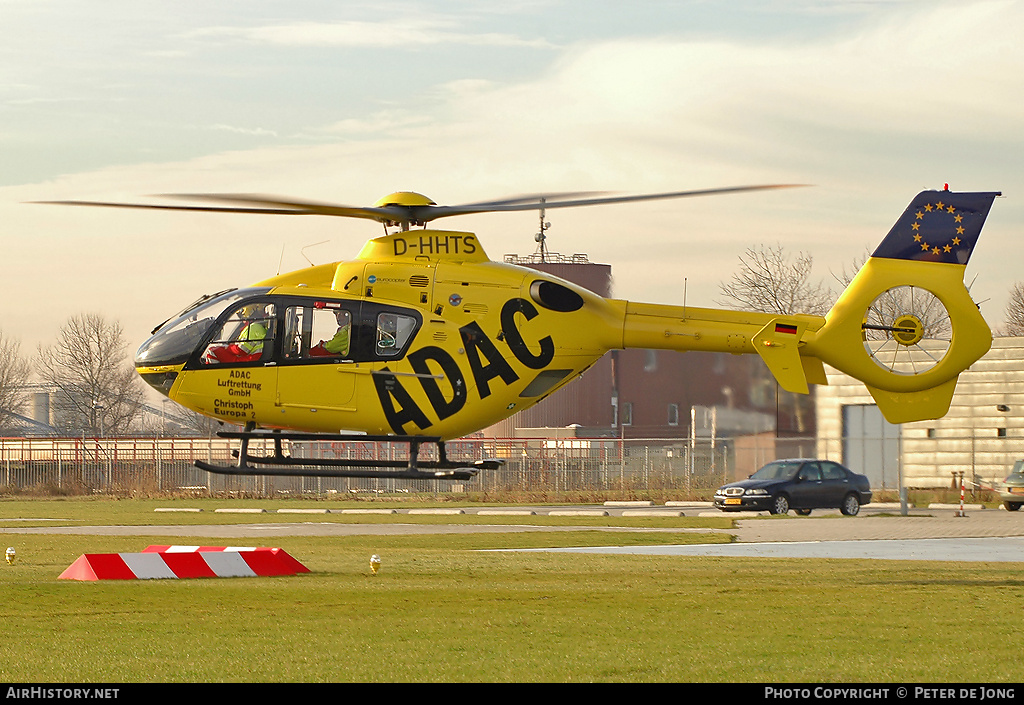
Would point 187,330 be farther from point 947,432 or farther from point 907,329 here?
point 947,432

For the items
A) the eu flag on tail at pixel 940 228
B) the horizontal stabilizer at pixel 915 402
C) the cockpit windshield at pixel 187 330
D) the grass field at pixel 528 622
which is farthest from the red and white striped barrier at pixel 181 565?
the eu flag on tail at pixel 940 228

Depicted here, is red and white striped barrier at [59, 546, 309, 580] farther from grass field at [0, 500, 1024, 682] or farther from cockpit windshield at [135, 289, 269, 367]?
cockpit windshield at [135, 289, 269, 367]

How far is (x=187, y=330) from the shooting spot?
1952cm

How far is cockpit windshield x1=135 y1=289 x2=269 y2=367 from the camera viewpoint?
63.7ft

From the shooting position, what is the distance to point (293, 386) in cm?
1934

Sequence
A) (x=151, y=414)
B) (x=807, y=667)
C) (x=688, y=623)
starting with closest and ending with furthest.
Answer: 1. (x=807, y=667)
2. (x=688, y=623)
3. (x=151, y=414)

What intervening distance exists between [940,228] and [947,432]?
114 feet

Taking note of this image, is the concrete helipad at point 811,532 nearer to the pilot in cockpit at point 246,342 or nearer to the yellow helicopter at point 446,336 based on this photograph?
the yellow helicopter at point 446,336

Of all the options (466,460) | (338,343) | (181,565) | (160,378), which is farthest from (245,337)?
(466,460)

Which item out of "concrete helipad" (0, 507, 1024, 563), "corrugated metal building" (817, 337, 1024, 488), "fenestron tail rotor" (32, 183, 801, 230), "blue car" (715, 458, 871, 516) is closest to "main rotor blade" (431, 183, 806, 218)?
"fenestron tail rotor" (32, 183, 801, 230)

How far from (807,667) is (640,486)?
139 feet

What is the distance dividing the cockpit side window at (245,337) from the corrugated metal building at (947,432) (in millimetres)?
35728
